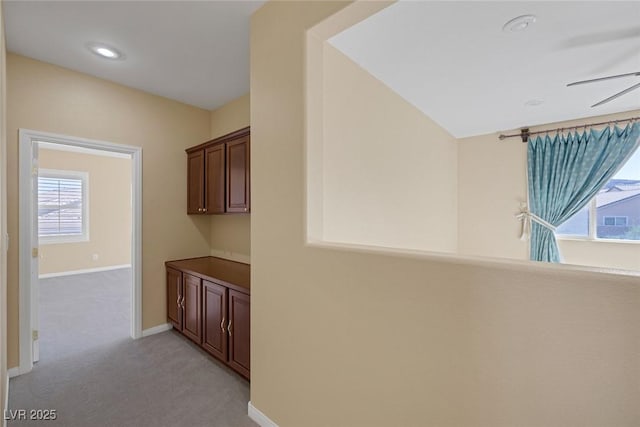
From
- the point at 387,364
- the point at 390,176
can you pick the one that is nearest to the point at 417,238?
the point at 390,176

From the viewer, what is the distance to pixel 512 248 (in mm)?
3949

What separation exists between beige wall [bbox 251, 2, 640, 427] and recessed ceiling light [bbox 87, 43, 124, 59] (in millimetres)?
1288

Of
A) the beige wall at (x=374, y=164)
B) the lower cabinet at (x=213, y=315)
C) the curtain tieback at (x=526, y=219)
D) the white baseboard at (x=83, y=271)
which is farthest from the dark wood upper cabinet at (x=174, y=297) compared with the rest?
the curtain tieback at (x=526, y=219)

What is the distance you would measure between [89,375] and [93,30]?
263cm

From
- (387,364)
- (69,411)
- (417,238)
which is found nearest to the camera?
(387,364)

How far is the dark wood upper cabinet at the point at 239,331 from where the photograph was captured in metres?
2.14

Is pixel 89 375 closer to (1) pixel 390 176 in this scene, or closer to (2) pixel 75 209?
(1) pixel 390 176

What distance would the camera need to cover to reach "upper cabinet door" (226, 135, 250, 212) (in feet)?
8.29

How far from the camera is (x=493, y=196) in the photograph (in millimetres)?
4031

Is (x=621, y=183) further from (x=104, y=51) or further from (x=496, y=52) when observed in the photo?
(x=104, y=51)

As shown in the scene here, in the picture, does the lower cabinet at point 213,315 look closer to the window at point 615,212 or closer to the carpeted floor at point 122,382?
the carpeted floor at point 122,382

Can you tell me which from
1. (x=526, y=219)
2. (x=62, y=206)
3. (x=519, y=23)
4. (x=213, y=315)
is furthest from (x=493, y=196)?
(x=62, y=206)

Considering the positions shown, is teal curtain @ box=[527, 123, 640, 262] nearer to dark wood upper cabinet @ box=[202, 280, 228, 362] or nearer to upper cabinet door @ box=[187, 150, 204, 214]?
dark wood upper cabinet @ box=[202, 280, 228, 362]

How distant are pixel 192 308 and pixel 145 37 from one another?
233cm
